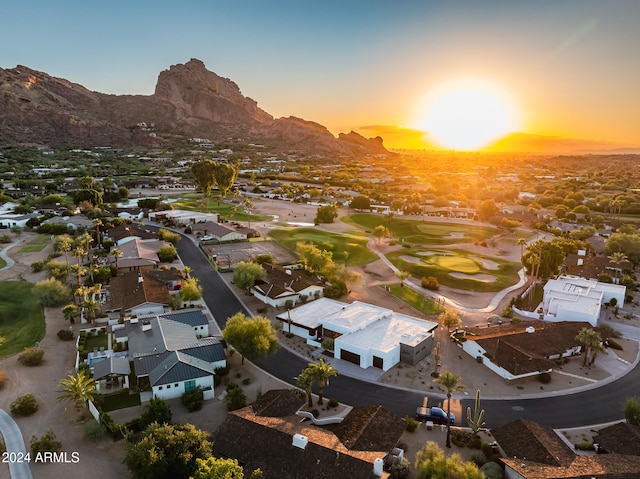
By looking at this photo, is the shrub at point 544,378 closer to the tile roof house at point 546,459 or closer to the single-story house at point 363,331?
the tile roof house at point 546,459

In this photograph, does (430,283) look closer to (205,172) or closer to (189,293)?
(189,293)

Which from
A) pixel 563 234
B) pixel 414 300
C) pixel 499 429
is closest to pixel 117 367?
pixel 499 429

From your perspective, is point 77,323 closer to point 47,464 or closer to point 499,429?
point 47,464

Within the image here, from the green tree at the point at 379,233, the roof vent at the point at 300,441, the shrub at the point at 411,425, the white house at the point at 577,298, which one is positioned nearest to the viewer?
the roof vent at the point at 300,441

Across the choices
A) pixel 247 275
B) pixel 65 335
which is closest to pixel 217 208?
pixel 247 275

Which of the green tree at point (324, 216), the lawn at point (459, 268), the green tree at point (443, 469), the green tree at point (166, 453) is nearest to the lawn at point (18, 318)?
the green tree at point (166, 453)

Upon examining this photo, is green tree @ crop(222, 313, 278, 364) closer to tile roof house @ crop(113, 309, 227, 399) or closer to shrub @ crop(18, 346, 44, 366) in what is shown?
tile roof house @ crop(113, 309, 227, 399)

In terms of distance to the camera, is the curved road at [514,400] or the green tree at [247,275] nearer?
the curved road at [514,400]
